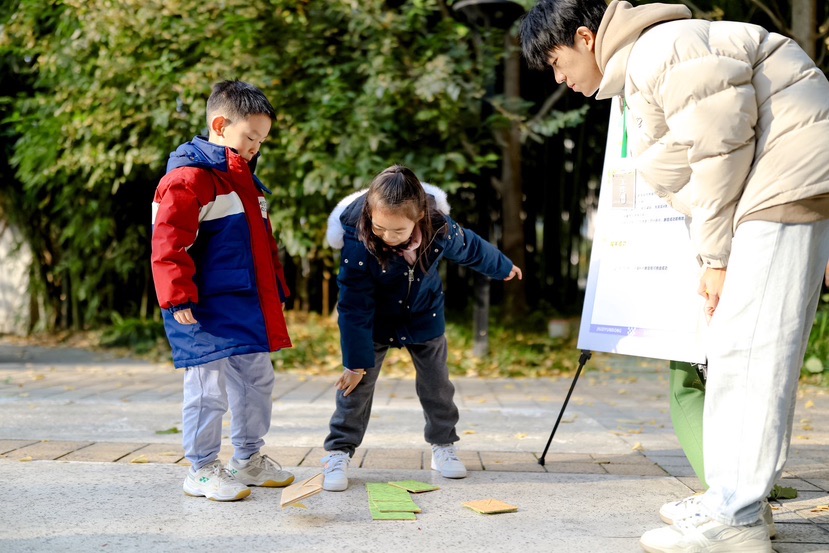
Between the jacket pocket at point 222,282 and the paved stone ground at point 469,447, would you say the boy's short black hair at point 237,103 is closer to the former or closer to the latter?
the jacket pocket at point 222,282

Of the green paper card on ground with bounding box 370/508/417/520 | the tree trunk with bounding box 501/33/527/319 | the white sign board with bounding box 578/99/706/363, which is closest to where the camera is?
the green paper card on ground with bounding box 370/508/417/520

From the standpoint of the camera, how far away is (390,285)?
10.3ft

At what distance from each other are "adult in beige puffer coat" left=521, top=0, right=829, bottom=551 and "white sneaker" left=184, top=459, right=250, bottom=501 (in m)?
1.41

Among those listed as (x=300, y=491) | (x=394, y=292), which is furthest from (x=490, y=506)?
(x=394, y=292)

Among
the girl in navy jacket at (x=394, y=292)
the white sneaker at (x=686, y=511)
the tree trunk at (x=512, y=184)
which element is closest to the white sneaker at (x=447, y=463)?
the girl in navy jacket at (x=394, y=292)

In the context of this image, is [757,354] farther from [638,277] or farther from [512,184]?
[512,184]

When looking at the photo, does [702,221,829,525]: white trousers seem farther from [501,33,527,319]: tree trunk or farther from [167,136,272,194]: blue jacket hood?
[501,33,527,319]: tree trunk

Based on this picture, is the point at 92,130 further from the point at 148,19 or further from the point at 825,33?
the point at 825,33

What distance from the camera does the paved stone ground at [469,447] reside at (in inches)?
97.2

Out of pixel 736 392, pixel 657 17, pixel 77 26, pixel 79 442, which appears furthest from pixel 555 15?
pixel 77 26

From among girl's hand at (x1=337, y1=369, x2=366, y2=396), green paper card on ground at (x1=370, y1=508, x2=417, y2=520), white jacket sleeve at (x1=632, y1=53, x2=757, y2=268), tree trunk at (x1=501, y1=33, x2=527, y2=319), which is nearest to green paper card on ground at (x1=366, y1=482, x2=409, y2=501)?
green paper card on ground at (x1=370, y1=508, x2=417, y2=520)

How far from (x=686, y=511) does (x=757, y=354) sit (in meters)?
0.51

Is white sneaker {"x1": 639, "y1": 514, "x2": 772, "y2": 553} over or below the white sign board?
below

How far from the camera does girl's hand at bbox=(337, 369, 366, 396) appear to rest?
10.0 ft
